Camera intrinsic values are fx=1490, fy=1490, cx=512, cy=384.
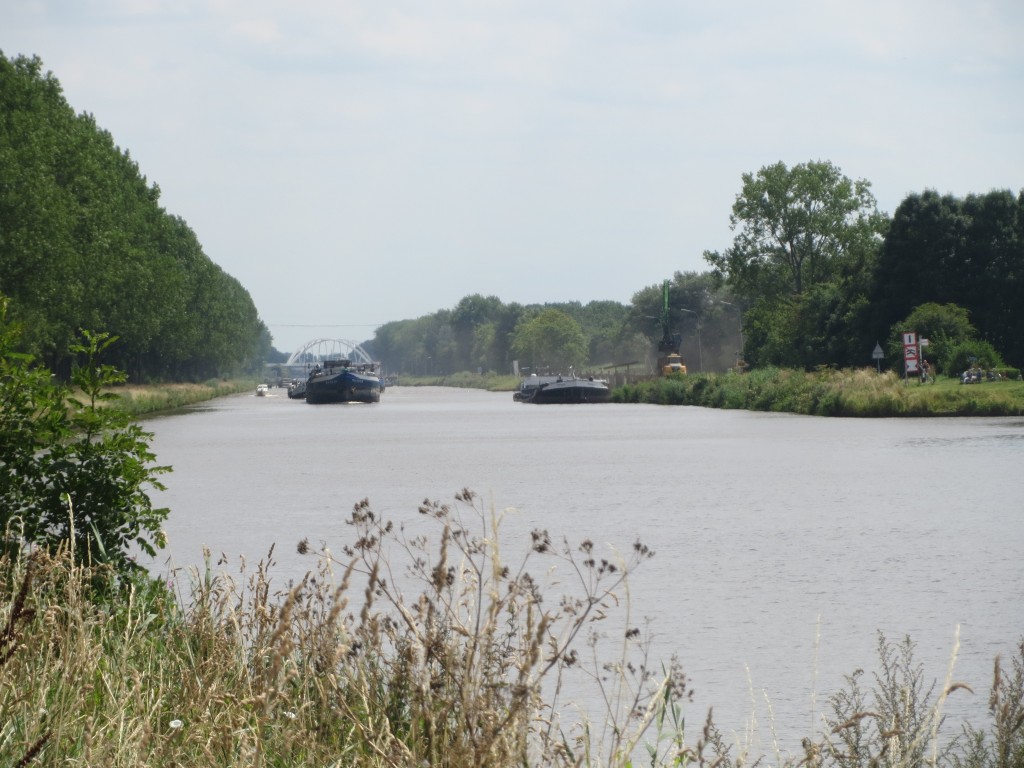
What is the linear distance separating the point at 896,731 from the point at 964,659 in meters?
5.85

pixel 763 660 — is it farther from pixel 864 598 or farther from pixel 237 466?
pixel 237 466

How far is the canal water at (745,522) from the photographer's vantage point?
959 centimetres

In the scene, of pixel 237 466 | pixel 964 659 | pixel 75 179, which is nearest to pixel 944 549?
pixel 964 659

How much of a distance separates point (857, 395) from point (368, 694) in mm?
48161

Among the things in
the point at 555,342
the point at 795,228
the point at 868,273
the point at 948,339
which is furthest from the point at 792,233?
the point at 555,342

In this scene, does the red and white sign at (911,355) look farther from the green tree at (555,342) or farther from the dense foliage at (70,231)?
the green tree at (555,342)

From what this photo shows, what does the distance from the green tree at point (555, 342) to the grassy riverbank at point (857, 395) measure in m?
89.6

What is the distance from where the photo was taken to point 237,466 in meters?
31.0

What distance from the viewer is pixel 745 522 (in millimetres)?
18250

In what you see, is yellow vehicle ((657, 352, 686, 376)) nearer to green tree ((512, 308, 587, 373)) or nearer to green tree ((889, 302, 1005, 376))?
green tree ((889, 302, 1005, 376))

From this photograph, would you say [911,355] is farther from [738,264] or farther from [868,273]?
[738,264]

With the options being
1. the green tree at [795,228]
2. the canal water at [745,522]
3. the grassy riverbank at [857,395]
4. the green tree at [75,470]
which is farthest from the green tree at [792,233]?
the green tree at [75,470]

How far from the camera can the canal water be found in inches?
377

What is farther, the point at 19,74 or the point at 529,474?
the point at 19,74
